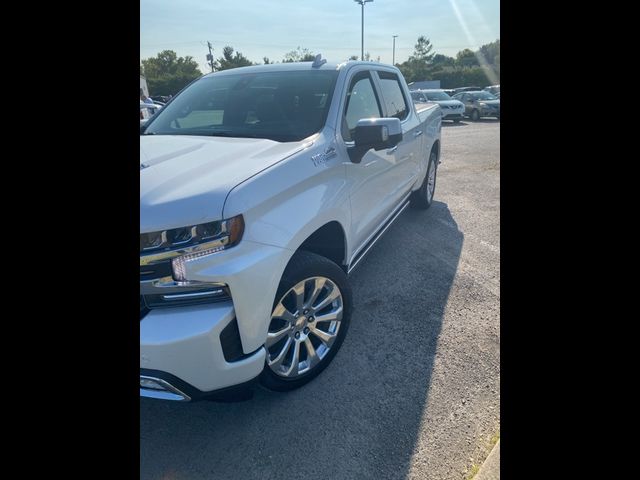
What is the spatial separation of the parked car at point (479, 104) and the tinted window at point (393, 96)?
62.1 feet

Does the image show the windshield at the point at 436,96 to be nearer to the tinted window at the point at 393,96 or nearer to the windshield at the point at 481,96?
the windshield at the point at 481,96

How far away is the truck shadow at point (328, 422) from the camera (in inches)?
77.2

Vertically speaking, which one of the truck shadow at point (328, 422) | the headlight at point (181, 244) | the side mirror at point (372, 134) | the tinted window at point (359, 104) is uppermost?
the tinted window at point (359, 104)

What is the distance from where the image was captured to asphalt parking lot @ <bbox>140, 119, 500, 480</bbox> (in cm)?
196

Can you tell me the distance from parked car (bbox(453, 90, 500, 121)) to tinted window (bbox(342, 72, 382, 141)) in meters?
20.0

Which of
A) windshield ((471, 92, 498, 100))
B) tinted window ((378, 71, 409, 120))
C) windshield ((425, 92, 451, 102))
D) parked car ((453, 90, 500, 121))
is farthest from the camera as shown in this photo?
windshield ((471, 92, 498, 100))

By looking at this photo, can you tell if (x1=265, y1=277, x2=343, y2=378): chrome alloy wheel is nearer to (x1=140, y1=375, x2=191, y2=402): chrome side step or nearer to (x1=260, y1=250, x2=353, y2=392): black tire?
(x1=260, y1=250, x2=353, y2=392): black tire


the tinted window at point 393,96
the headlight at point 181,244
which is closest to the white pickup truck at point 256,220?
the headlight at point 181,244

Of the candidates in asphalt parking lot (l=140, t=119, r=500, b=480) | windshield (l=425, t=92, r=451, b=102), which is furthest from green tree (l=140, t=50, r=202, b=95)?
asphalt parking lot (l=140, t=119, r=500, b=480)

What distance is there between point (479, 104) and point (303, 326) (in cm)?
2232

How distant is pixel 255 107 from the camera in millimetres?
3031
